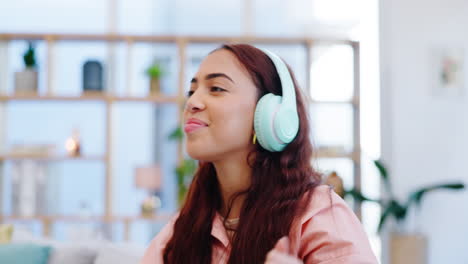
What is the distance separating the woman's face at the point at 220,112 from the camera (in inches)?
59.8

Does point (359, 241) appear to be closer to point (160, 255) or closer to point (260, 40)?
point (160, 255)

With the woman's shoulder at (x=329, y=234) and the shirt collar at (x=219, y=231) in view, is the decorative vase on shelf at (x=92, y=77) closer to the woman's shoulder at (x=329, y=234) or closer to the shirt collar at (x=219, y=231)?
the shirt collar at (x=219, y=231)

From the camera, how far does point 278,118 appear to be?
148cm

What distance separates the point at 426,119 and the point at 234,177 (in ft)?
14.1

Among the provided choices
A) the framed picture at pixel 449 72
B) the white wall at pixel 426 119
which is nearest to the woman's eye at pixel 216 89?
the white wall at pixel 426 119

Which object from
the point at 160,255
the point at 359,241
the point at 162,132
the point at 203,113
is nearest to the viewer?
the point at 359,241

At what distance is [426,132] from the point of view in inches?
219

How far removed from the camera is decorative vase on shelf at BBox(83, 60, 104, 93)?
5.21 metres

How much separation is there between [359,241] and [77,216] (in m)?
4.28

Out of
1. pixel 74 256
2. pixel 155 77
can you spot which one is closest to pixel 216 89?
pixel 74 256

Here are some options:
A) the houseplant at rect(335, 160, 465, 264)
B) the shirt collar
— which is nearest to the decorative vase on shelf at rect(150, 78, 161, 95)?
the houseplant at rect(335, 160, 465, 264)

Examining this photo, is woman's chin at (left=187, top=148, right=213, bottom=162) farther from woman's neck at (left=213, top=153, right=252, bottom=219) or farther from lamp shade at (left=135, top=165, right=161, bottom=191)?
lamp shade at (left=135, top=165, right=161, bottom=191)

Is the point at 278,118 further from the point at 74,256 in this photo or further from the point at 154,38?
the point at 154,38

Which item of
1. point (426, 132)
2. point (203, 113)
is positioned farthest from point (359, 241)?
point (426, 132)
